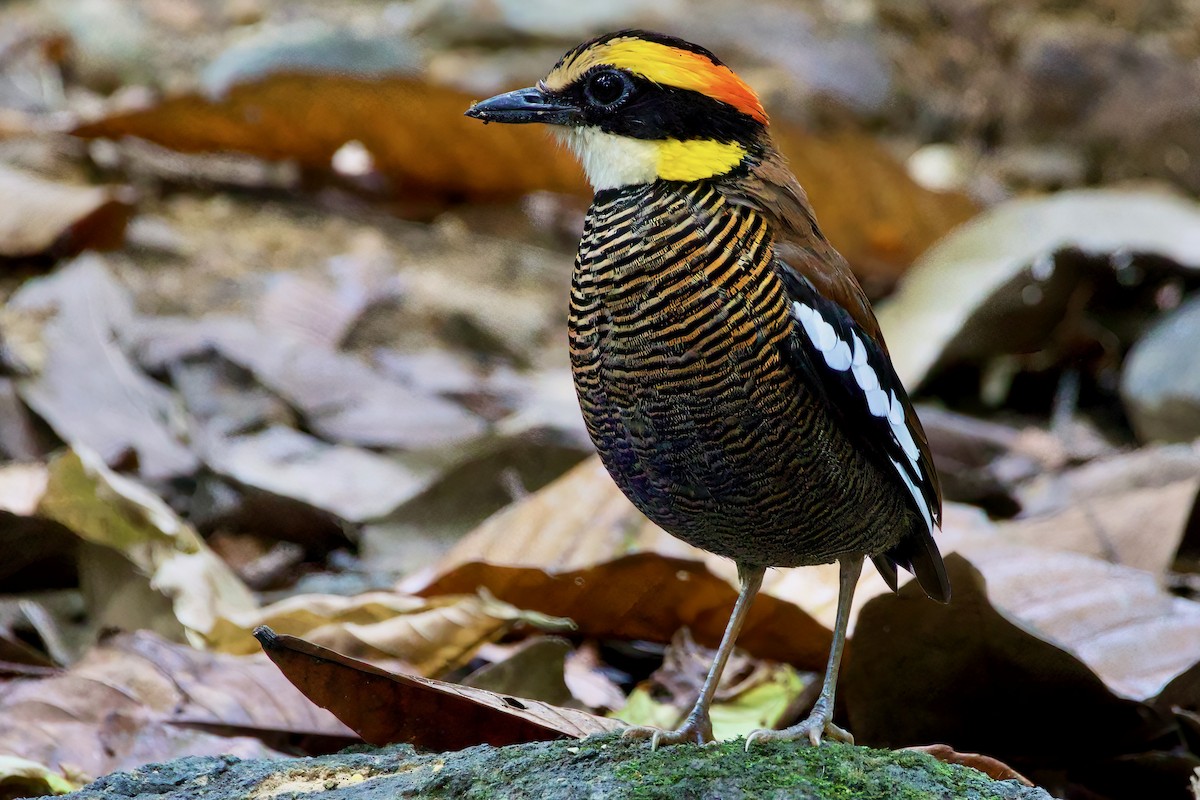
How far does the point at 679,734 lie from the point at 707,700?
19 cm

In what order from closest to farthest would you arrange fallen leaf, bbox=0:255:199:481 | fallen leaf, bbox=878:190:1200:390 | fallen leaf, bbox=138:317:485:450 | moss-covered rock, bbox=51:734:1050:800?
moss-covered rock, bbox=51:734:1050:800
fallen leaf, bbox=0:255:199:481
fallen leaf, bbox=138:317:485:450
fallen leaf, bbox=878:190:1200:390

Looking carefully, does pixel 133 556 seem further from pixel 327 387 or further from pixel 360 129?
pixel 360 129

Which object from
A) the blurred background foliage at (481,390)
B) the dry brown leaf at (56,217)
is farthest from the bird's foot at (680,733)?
the dry brown leaf at (56,217)

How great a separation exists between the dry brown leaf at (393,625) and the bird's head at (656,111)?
50.1 inches

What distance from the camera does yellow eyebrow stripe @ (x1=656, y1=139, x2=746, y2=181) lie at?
3.05 metres

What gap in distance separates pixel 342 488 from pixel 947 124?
724cm

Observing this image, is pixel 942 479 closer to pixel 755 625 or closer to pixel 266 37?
pixel 755 625

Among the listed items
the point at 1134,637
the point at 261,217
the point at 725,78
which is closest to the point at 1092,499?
the point at 1134,637

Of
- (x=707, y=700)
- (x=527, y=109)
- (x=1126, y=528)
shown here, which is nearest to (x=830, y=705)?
(x=707, y=700)

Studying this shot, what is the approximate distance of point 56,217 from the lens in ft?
19.5

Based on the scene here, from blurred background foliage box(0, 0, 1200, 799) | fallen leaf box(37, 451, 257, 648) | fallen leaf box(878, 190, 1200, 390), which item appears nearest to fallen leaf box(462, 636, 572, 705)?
blurred background foliage box(0, 0, 1200, 799)

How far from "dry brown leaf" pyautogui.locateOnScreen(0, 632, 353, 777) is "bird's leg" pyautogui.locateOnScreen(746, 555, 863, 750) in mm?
1083

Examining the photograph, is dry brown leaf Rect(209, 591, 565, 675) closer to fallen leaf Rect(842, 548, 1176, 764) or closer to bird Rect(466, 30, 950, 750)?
bird Rect(466, 30, 950, 750)

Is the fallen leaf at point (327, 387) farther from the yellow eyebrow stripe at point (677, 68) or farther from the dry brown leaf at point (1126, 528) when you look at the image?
A: the yellow eyebrow stripe at point (677, 68)
